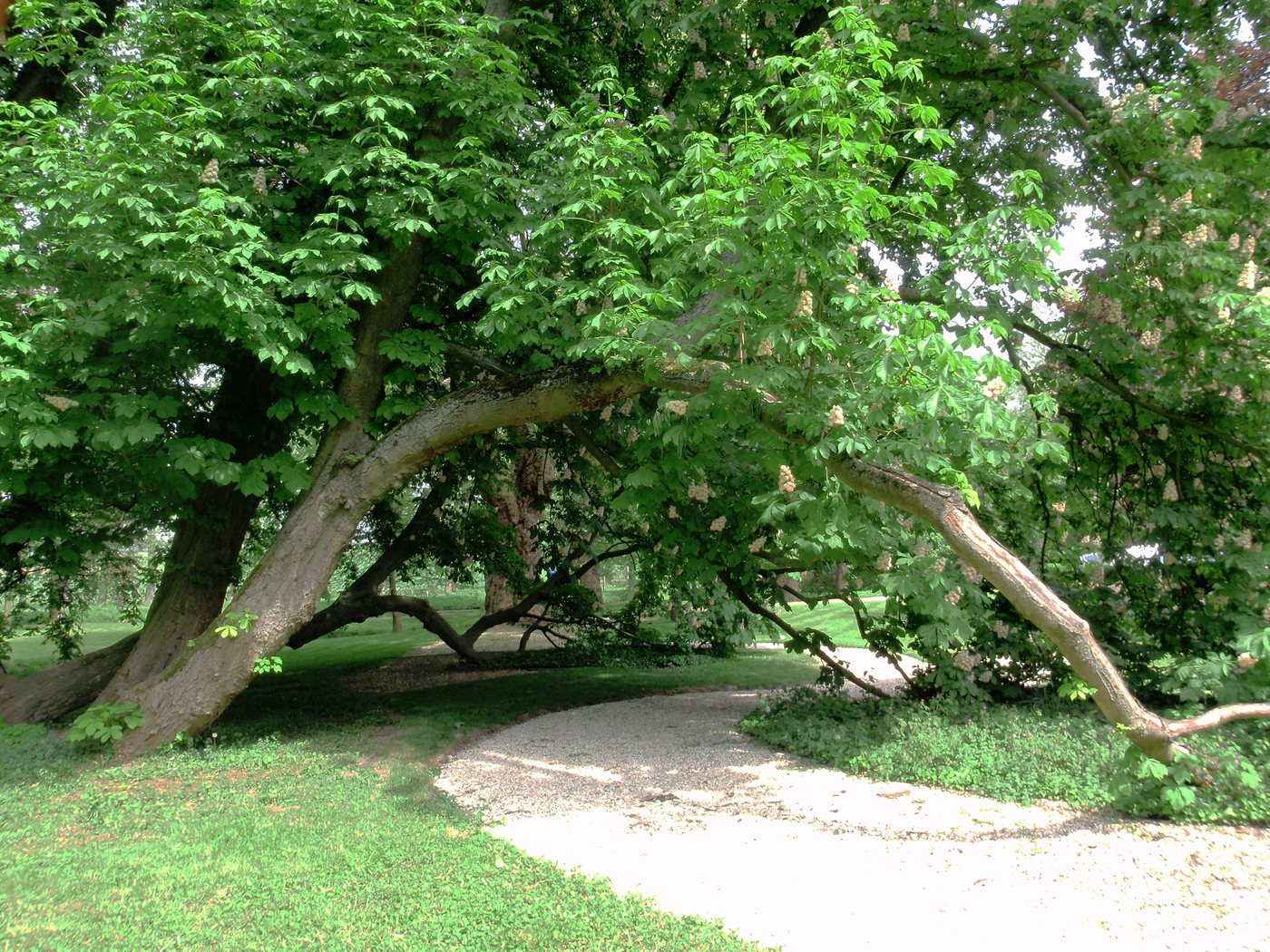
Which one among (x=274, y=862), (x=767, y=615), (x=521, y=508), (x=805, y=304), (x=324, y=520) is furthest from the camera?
(x=521, y=508)

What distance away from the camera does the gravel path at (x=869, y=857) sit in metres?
3.86

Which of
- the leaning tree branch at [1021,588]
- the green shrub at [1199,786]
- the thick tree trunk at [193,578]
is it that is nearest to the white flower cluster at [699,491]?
the leaning tree branch at [1021,588]

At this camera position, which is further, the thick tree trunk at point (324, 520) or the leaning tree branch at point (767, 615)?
the leaning tree branch at point (767, 615)

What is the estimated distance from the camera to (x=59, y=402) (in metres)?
5.79

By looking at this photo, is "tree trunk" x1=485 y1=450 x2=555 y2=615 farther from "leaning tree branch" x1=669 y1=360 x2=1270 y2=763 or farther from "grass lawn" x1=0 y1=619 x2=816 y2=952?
"leaning tree branch" x1=669 y1=360 x2=1270 y2=763

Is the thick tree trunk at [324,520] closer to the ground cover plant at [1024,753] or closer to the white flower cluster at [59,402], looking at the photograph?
the white flower cluster at [59,402]

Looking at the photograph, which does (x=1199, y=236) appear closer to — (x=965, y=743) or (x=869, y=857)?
(x=965, y=743)

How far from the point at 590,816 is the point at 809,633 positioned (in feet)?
11.8

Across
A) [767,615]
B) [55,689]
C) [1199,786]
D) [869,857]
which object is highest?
[767,615]

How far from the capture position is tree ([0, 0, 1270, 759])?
493 cm

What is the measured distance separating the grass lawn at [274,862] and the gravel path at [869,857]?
0.42 m

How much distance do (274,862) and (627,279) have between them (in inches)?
153

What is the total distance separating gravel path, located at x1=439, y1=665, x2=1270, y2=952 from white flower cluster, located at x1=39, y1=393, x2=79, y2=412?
383 centimetres

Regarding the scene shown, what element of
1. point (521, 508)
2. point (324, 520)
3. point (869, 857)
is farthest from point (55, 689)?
point (521, 508)
